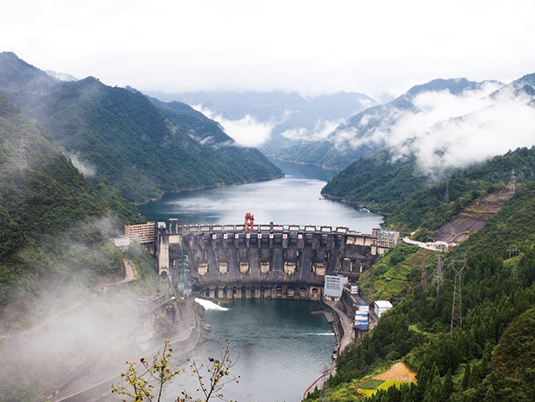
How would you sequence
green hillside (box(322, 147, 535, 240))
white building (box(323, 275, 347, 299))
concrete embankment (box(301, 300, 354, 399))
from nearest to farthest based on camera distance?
1. concrete embankment (box(301, 300, 354, 399))
2. white building (box(323, 275, 347, 299))
3. green hillside (box(322, 147, 535, 240))

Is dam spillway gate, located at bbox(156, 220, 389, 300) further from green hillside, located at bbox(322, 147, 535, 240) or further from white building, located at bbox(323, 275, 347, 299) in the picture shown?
green hillside, located at bbox(322, 147, 535, 240)

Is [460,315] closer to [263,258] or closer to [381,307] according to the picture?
[381,307]

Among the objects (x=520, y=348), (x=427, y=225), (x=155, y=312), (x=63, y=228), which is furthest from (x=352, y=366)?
(x=427, y=225)

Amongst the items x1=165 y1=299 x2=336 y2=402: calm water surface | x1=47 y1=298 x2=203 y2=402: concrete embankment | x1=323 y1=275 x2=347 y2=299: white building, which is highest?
x1=323 y1=275 x2=347 y2=299: white building

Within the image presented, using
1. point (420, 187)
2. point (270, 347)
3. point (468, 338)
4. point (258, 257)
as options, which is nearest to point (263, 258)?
point (258, 257)

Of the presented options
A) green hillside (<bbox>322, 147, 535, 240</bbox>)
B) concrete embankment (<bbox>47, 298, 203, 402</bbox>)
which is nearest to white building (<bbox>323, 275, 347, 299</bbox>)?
concrete embankment (<bbox>47, 298, 203, 402</bbox>)

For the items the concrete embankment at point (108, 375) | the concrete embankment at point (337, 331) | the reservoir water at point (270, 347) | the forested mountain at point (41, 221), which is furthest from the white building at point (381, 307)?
the forested mountain at point (41, 221)

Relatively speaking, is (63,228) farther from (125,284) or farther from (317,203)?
(317,203)

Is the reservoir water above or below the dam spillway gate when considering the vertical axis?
below
